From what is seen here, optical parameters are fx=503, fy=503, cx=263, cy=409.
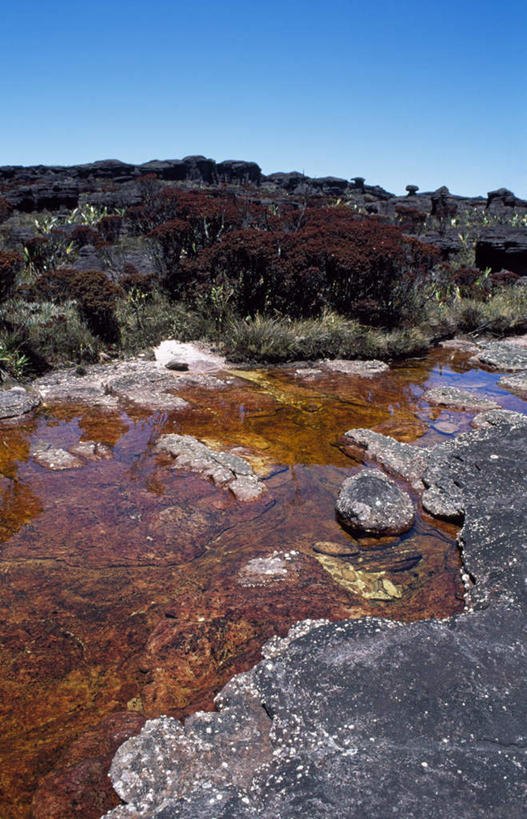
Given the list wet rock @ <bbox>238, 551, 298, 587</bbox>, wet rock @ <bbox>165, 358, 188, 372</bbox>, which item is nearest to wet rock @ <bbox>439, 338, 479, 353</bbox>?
wet rock @ <bbox>165, 358, 188, 372</bbox>

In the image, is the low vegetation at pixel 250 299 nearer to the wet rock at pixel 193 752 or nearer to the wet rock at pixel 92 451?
the wet rock at pixel 92 451

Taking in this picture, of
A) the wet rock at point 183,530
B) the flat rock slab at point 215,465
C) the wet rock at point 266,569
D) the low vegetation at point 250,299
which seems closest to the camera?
the wet rock at point 266,569

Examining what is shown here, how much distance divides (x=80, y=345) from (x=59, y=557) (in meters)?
6.56

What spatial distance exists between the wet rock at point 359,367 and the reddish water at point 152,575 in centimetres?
334

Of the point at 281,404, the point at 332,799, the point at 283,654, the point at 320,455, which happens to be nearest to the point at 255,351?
the point at 281,404

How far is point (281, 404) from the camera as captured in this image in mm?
8734

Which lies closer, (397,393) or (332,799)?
(332,799)

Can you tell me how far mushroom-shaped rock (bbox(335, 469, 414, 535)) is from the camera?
16.6 feet

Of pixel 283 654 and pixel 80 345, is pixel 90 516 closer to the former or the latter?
pixel 283 654

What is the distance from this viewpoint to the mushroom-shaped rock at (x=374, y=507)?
5066 mm

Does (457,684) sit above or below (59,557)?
above

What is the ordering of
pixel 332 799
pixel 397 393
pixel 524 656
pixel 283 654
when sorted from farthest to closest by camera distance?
pixel 397 393, pixel 283 654, pixel 524 656, pixel 332 799

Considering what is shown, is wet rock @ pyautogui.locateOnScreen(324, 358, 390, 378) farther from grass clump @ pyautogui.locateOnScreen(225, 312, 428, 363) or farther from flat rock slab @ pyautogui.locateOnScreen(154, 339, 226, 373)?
flat rock slab @ pyautogui.locateOnScreen(154, 339, 226, 373)

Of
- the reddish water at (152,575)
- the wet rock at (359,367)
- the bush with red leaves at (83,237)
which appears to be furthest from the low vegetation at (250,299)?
the bush with red leaves at (83,237)
